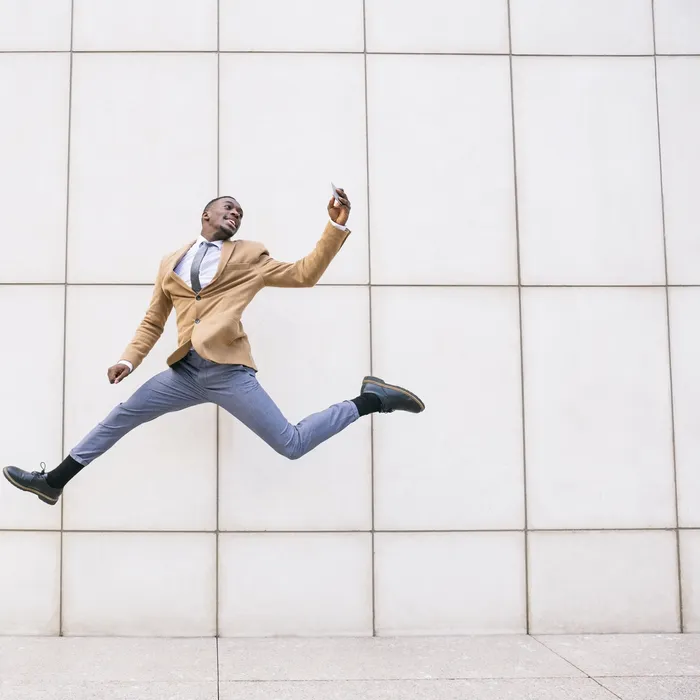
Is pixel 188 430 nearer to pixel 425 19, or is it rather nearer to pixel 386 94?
pixel 386 94

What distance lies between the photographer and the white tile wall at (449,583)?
4.99 meters

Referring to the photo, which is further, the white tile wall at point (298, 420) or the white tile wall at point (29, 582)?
the white tile wall at point (298, 420)

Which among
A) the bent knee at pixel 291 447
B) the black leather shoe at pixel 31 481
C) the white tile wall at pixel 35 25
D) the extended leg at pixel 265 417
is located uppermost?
the white tile wall at pixel 35 25

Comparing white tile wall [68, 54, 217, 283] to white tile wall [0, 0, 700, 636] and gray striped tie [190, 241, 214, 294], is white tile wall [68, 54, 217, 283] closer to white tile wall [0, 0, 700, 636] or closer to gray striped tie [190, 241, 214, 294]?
white tile wall [0, 0, 700, 636]

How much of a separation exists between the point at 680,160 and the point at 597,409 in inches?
75.9

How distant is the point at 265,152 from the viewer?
5.24m

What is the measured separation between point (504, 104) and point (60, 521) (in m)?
4.28

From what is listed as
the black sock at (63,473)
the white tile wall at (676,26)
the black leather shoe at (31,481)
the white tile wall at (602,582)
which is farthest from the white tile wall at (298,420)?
the white tile wall at (676,26)

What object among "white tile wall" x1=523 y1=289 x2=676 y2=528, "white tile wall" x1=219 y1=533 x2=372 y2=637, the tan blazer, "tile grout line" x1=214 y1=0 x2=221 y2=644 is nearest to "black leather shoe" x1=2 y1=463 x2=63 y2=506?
the tan blazer

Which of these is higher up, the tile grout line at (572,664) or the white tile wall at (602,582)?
the white tile wall at (602,582)

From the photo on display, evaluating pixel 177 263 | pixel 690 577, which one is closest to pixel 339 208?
pixel 177 263

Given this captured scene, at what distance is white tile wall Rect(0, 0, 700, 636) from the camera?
5.01m

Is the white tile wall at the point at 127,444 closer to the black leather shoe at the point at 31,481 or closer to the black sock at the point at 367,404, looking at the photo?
the black leather shoe at the point at 31,481

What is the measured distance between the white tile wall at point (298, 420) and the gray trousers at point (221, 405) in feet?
2.26
